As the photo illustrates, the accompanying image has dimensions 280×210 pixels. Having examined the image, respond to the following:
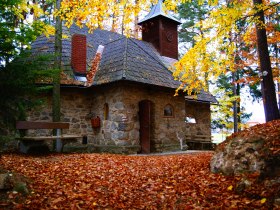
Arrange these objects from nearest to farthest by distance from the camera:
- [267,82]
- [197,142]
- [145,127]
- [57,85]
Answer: [267,82]
[57,85]
[145,127]
[197,142]

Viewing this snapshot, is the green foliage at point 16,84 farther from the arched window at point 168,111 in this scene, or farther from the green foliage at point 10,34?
the arched window at point 168,111

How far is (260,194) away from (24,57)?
17.7 feet

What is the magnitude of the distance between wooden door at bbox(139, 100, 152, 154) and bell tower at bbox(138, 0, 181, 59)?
5.99 meters

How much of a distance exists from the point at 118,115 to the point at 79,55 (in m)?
3.68

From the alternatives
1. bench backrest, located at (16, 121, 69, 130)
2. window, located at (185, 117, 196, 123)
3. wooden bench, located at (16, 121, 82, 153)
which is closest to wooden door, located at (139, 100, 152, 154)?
wooden bench, located at (16, 121, 82, 153)

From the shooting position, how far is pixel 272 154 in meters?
4.86

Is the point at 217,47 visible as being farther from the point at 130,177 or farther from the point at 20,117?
the point at 20,117

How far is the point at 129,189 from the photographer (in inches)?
198

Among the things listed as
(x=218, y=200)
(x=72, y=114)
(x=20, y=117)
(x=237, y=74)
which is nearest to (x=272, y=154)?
(x=218, y=200)

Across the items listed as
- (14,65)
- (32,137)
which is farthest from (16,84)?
(32,137)

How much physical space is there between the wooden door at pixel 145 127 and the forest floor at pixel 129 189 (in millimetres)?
4385

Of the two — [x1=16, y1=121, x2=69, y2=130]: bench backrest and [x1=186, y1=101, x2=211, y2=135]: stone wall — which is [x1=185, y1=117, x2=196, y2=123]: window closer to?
[x1=186, y1=101, x2=211, y2=135]: stone wall

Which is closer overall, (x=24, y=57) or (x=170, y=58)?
(x=24, y=57)

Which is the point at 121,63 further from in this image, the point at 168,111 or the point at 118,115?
the point at 168,111
